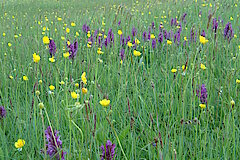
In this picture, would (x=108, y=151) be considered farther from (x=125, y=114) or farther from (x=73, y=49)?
(x=73, y=49)

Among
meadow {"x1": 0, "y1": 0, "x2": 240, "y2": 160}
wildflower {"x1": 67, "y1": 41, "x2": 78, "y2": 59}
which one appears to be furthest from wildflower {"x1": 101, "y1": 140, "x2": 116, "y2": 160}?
wildflower {"x1": 67, "y1": 41, "x2": 78, "y2": 59}

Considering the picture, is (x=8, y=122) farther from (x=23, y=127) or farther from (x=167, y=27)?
(x=167, y=27)

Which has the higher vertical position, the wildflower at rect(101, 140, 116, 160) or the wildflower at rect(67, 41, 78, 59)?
the wildflower at rect(67, 41, 78, 59)

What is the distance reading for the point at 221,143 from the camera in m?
1.50

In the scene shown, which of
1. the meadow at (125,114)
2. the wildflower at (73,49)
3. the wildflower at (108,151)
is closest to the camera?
the wildflower at (108,151)

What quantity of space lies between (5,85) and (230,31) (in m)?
2.13

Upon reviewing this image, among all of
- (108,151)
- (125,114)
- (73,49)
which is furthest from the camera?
(73,49)

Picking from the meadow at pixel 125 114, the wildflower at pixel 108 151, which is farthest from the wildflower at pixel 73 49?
the wildflower at pixel 108 151

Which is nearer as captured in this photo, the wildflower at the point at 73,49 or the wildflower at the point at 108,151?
the wildflower at the point at 108,151

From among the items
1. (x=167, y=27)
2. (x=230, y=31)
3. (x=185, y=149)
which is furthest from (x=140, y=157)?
(x=167, y=27)

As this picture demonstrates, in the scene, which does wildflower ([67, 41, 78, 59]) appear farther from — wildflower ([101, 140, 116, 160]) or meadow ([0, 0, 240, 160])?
wildflower ([101, 140, 116, 160])

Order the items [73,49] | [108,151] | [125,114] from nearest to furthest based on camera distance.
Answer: [108,151] → [125,114] → [73,49]

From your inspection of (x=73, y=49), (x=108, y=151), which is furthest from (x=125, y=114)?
(x=73, y=49)

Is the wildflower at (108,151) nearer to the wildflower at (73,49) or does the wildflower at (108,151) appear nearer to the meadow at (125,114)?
the meadow at (125,114)
